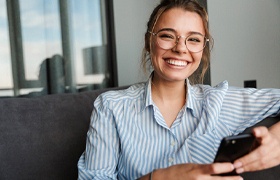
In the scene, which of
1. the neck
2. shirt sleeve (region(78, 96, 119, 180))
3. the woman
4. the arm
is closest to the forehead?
the woman

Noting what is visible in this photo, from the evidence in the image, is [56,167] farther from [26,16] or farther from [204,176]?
[26,16]

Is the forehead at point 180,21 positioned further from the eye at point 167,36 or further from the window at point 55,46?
the window at point 55,46

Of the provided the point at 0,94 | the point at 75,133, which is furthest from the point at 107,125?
the point at 0,94

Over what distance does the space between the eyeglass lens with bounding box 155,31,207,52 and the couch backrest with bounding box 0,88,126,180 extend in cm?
48

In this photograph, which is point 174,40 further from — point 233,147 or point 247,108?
point 233,147

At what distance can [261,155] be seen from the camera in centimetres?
80

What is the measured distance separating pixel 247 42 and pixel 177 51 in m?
1.54

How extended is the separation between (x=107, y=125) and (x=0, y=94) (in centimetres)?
124

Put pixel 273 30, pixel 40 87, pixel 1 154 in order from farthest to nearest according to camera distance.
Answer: pixel 273 30, pixel 40 87, pixel 1 154

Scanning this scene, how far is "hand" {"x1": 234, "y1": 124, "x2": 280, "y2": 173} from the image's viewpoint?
0.75m

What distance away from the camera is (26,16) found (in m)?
2.11

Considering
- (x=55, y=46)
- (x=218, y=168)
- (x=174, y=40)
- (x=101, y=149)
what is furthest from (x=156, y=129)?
(x=55, y=46)

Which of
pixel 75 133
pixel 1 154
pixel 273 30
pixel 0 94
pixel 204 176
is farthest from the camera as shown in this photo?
pixel 273 30

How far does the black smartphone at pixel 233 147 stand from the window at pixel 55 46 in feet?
5.51
